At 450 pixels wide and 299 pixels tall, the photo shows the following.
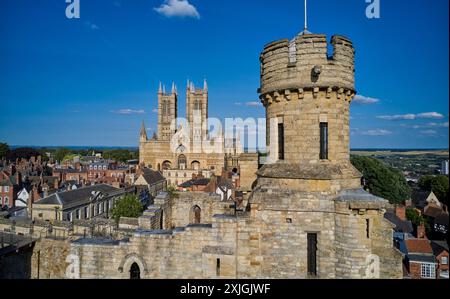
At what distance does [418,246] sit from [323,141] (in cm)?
1900

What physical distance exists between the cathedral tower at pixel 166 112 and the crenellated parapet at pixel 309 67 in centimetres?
10481

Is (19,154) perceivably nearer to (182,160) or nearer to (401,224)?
(182,160)

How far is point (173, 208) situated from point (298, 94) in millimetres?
10391

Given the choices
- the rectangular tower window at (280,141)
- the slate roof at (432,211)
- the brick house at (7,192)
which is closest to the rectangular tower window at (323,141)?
the rectangular tower window at (280,141)

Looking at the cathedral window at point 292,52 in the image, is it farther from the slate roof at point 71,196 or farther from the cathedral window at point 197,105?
the cathedral window at point 197,105

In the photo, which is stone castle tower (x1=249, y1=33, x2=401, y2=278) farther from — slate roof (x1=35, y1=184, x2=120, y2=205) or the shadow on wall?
slate roof (x1=35, y1=184, x2=120, y2=205)

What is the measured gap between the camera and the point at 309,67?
9.60 m

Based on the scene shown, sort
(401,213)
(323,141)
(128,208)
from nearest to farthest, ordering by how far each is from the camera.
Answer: (323,141)
(401,213)
(128,208)

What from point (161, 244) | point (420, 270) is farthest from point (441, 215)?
point (161, 244)

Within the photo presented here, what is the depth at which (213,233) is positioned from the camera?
997 centimetres

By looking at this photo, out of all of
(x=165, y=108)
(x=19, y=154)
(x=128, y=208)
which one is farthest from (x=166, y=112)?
(x=128, y=208)
